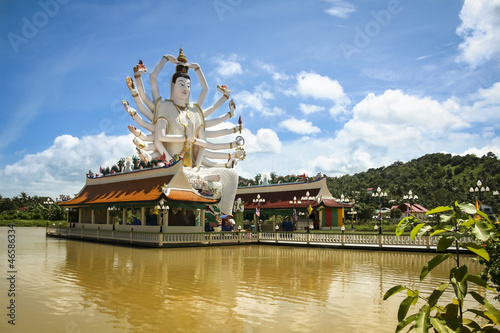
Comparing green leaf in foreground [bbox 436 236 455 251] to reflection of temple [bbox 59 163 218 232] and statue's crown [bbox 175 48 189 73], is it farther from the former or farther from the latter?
statue's crown [bbox 175 48 189 73]

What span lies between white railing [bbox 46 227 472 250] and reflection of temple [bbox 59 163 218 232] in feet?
4.85

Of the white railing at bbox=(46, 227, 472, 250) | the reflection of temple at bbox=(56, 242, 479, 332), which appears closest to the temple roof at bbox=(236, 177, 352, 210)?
the white railing at bbox=(46, 227, 472, 250)

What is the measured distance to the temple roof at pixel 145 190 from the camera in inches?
1123

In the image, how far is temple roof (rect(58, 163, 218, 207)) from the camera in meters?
28.5

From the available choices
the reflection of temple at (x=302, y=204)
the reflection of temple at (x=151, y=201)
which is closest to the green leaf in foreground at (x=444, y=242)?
the reflection of temple at (x=151, y=201)

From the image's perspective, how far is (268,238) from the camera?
103 feet

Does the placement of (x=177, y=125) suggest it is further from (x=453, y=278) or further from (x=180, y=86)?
(x=453, y=278)

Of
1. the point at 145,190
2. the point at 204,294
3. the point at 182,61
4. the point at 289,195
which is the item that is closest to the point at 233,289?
the point at 204,294

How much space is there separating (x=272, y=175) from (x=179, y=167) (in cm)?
2101

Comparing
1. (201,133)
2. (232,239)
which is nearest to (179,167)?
(232,239)

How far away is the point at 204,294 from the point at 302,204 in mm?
32163

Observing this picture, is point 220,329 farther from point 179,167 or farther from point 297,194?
point 297,194

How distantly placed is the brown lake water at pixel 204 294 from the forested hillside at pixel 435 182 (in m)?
38.6

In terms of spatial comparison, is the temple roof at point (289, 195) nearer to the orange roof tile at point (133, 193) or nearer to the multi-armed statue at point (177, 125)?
the multi-armed statue at point (177, 125)
